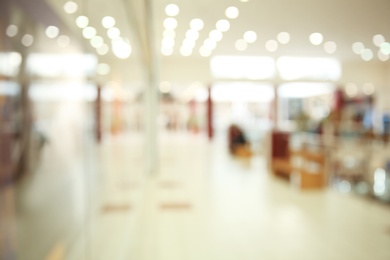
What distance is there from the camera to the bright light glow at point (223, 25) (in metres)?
2.54

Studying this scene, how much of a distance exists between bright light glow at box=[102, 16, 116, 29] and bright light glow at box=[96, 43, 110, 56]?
0.18 metres

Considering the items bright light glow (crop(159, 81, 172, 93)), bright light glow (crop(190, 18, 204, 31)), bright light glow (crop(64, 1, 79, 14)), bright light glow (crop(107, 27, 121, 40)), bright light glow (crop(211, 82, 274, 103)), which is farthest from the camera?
bright light glow (crop(211, 82, 274, 103))

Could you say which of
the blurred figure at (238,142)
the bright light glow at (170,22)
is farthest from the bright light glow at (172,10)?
the blurred figure at (238,142)

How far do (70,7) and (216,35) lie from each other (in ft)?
3.98

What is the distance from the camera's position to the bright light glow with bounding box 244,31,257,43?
2.61m

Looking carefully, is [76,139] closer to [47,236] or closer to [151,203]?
[47,236]

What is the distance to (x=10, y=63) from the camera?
2105mm

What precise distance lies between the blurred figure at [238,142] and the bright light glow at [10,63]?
11.4 m

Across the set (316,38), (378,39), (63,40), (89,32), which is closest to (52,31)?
(63,40)

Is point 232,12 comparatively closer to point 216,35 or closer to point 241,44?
point 216,35

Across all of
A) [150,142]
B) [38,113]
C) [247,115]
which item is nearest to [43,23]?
[38,113]

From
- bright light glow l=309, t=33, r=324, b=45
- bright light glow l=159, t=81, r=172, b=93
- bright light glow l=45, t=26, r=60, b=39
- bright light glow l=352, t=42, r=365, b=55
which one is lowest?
bright light glow l=352, t=42, r=365, b=55

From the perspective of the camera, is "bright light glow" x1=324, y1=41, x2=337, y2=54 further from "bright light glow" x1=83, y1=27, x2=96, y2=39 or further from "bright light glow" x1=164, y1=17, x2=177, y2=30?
"bright light glow" x1=83, y1=27, x2=96, y2=39

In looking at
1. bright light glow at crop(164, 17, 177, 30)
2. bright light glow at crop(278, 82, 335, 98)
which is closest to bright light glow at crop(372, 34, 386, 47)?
bright light glow at crop(164, 17, 177, 30)
